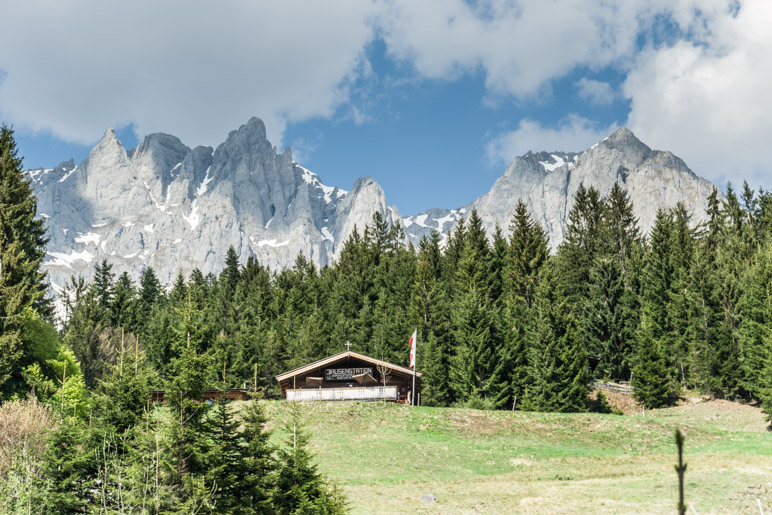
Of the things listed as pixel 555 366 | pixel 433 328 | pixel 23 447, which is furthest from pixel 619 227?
pixel 23 447

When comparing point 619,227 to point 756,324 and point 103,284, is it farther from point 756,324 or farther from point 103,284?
point 103,284

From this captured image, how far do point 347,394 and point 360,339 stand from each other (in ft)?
66.4

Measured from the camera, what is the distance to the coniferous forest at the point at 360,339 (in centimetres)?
1488

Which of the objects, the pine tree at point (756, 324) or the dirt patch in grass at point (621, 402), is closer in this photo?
the pine tree at point (756, 324)

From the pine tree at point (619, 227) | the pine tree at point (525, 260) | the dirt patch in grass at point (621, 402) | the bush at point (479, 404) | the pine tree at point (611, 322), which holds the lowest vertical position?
the dirt patch in grass at point (621, 402)

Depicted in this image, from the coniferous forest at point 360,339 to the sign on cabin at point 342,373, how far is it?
617cm

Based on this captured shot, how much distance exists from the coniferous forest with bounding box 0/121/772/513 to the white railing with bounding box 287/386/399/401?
4806 millimetres

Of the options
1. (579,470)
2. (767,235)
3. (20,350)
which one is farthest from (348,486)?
(767,235)

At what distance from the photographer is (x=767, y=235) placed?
59.9 metres

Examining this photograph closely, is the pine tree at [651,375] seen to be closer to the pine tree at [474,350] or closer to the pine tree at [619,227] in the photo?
the pine tree at [474,350]

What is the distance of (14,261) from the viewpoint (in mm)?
35594

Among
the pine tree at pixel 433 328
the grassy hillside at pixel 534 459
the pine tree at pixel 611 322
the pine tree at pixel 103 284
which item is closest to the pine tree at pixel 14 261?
→ the grassy hillside at pixel 534 459

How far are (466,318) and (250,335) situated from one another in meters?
25.3

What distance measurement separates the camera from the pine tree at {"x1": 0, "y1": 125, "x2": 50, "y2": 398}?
3378 centimetres
